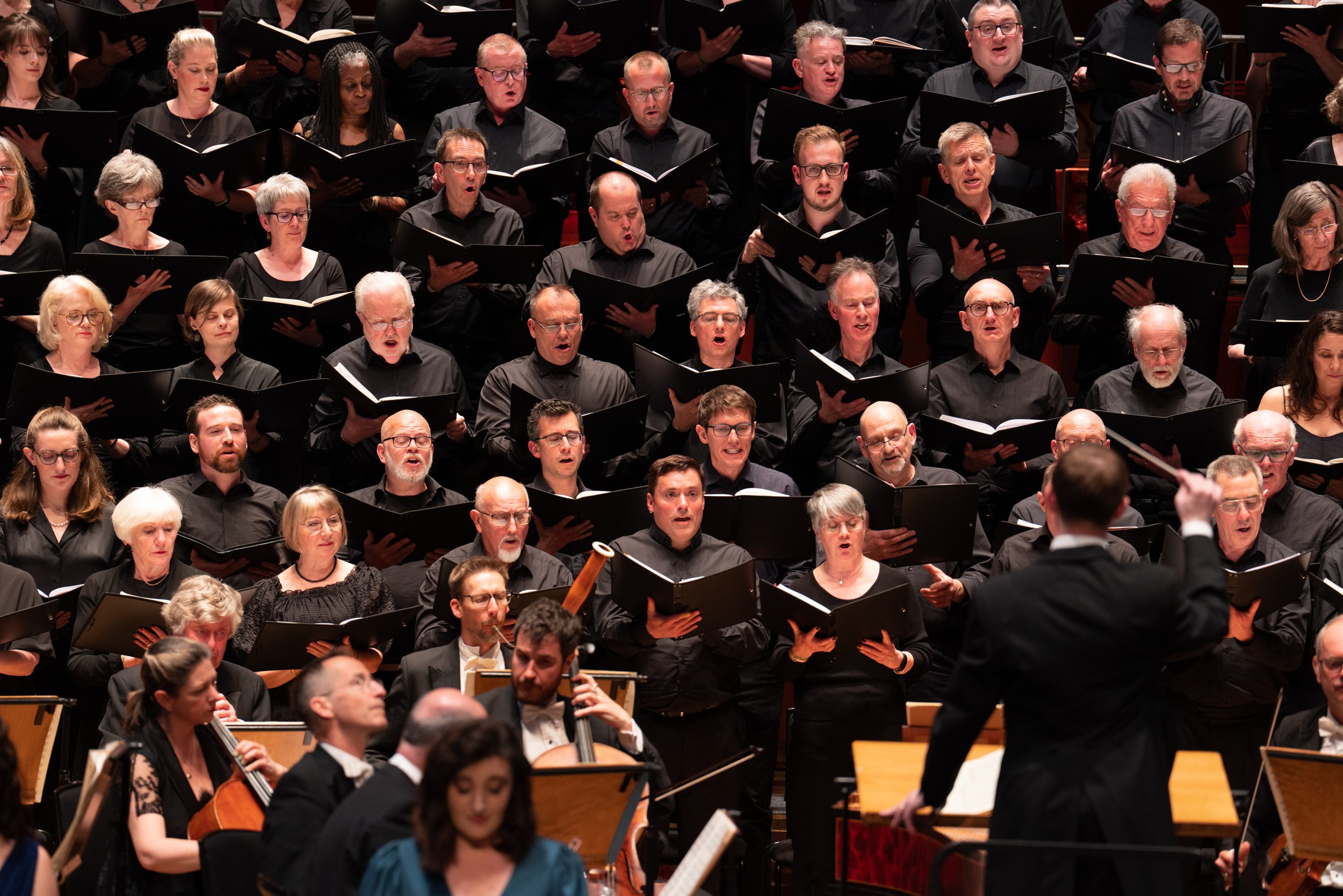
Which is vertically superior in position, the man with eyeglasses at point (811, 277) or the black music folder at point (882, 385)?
the man with eyeglasses at point (811, 277)

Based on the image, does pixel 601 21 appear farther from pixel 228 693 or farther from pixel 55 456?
pixel 228 693

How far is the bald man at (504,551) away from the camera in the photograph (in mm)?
4664

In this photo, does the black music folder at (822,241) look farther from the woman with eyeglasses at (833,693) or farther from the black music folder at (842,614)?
the black music folder at (842,614)

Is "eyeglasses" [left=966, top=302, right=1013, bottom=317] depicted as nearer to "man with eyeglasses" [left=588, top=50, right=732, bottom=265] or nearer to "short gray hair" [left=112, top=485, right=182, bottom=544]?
"man with eyeglasses" [left=588, top=50, right=732, bottom=265]

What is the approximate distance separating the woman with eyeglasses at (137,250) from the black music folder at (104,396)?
50cm

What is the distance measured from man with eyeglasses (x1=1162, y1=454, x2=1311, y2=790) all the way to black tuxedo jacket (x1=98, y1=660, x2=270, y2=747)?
8.10ft

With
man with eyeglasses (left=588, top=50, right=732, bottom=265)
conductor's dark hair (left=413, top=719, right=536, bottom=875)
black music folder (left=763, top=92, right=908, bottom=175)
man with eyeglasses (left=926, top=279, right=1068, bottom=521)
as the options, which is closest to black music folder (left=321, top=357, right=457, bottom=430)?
man with eyeglasses (left=588, top=50, right=732, bottom=265)

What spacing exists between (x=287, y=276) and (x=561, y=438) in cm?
146

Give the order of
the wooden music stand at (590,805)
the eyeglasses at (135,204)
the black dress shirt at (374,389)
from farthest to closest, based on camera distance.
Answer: the eyeglasses at (135,204) → the black dress shirt at (374,389) → the wooden music stand at (590,805)

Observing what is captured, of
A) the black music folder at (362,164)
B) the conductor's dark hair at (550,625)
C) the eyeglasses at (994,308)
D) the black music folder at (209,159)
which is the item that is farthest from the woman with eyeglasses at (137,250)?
the eyeglasses at (994,308)

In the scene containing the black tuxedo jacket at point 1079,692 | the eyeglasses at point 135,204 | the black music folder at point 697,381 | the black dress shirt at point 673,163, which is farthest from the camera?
the black dress shirt at point 673,163

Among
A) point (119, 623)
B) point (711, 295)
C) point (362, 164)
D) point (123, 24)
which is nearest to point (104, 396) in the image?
point (119, 623)

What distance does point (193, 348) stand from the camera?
5566 millimetres

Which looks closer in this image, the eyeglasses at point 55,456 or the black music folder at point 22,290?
the eyeglasses at point 55,456
